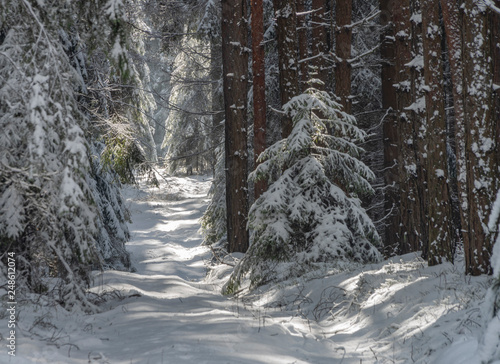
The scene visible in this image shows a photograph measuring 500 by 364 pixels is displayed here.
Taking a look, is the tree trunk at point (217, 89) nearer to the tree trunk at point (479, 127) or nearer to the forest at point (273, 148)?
the forest at point (273, 148)

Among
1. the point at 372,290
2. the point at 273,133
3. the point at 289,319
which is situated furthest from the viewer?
the point at 273,133

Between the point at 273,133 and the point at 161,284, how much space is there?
7.03 meters

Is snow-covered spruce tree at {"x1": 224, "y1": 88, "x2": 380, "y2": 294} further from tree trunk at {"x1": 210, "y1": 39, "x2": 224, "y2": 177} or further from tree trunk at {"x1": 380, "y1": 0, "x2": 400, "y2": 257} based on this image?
tree trunk at {"x1": 210, "y1": 39, "x2": 224, "y2": 177}

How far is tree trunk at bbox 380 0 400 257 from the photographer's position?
12.6m

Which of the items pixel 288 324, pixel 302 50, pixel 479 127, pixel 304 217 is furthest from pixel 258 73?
pixel 288 324

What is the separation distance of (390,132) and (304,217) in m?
5.87

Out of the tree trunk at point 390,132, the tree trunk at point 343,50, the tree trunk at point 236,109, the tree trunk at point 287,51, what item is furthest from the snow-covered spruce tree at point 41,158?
the tree trunk at point 390,132

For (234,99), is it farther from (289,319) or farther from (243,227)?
(289,319)

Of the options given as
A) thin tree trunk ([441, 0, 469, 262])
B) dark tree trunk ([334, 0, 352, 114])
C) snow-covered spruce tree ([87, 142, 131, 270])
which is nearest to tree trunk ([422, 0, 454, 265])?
thin tree trunk ([441, 0, 469, 262])

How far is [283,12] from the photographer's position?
1070cm

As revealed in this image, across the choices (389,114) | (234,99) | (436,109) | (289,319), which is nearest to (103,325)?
(289,319)

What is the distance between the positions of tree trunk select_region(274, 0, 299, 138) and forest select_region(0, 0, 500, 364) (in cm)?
3

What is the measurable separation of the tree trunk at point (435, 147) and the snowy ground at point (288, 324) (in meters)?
0.42

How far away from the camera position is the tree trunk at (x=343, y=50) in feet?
36.5
